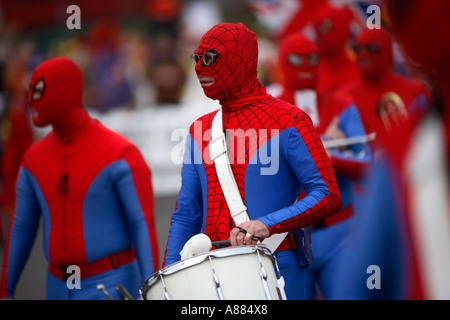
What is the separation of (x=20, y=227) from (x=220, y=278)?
91.4 inches

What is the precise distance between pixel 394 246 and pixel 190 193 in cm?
219

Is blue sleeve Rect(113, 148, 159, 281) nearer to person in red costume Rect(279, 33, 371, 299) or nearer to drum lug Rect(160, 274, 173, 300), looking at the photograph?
person in red costume Rect(279, 33, 371, 299)

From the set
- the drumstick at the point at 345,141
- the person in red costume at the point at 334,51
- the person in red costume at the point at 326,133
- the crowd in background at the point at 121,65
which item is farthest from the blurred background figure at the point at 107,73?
the drumstick at the point at 345,141

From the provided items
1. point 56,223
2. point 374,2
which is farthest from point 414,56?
point 374,2

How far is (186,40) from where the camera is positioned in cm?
2053

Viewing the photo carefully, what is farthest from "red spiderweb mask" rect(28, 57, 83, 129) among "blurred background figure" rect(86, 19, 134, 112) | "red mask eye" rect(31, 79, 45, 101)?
"blurred background figure" rect(86, 19, 134, 112)

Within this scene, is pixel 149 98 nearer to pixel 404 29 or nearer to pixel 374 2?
pixel 374 2

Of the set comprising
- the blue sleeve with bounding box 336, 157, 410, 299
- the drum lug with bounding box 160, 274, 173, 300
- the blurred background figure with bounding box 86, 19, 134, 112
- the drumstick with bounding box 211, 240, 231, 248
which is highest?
the blurred background figure with bounding box 86, 19, 134, 112

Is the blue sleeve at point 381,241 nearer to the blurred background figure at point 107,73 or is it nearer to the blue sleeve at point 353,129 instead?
the blue sleeve at point 353,129

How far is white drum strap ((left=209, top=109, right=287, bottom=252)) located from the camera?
11.7ft

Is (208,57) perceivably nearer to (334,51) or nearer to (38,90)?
(38,90)

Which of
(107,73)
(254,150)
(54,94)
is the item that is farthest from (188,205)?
(107,73)

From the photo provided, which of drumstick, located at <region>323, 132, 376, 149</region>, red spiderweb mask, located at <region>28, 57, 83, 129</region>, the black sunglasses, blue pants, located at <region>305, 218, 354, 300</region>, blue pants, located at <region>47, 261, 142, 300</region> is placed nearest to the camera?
the black sunglasses

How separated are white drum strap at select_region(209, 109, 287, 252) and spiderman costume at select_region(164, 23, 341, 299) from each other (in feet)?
0.17
